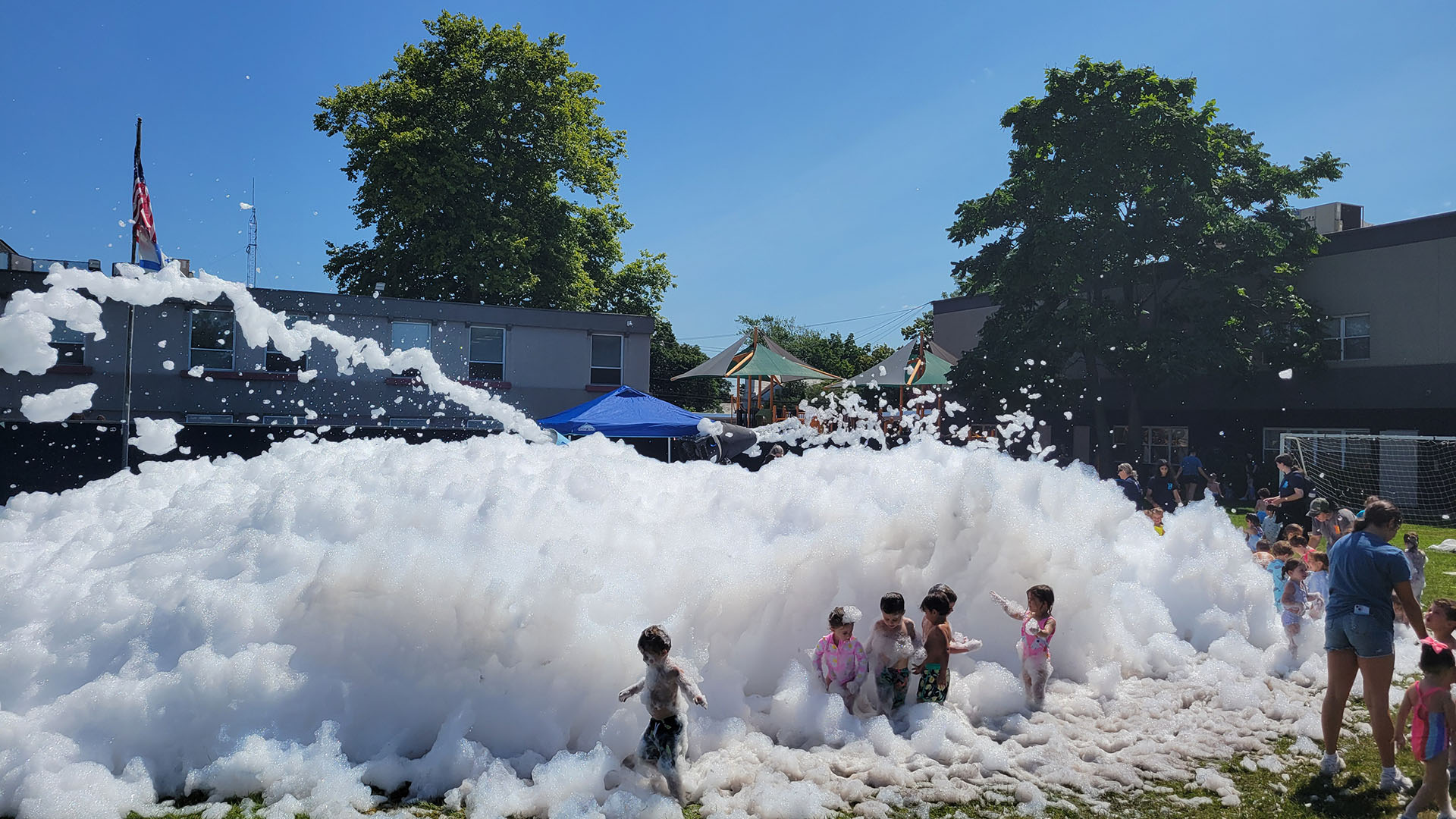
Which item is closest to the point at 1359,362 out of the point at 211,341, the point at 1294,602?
the point at 1294,602

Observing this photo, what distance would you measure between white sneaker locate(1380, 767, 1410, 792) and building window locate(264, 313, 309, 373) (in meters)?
25.8

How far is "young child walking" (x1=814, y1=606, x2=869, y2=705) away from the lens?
697 centimetres

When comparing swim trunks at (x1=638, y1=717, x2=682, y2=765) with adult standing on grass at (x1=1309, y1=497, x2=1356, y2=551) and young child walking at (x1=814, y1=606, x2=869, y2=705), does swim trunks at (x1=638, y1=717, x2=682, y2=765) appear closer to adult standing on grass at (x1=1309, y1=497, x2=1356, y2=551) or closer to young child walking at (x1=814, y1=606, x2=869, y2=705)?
young child walking at (x1=814, y1=606, x2=869, y2=705)

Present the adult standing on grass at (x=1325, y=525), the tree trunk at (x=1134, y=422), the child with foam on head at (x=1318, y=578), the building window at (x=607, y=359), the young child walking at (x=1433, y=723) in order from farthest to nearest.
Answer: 1. the building window at (x=607, y=359)
2. the tree trunk at (x=1134, y=422)
3. the adult standing on grass at (x=1325, y=525)
4. the child with foam on head at (x=1318, y=578)
5. the young child walking at (x=1433, y=723)

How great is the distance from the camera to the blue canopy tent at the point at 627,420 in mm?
18031

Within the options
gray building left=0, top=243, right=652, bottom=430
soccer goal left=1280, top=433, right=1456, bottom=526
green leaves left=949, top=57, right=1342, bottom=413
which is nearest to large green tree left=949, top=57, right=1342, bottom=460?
green leaves left=949, top=57, right=1342, bottom=413

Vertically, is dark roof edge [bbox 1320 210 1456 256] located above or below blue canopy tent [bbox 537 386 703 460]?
above

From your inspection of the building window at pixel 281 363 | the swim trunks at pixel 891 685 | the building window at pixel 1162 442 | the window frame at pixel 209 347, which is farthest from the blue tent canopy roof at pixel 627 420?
the building window at pixel 1162 442

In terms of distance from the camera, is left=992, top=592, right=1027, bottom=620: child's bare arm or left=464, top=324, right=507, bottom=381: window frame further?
left=464, top=324, right=507, bottom=381: window frame

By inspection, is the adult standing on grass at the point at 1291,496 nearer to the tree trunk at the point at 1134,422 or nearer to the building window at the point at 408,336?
the tree trunk at the point at 1134,422

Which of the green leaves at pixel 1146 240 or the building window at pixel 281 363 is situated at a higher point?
the green leaves at pixel 1146 240

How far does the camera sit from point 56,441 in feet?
54.1

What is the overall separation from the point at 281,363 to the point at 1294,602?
2527 centimetres

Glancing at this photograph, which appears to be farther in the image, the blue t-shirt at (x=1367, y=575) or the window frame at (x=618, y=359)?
the window frame at (x=618, y=359)
